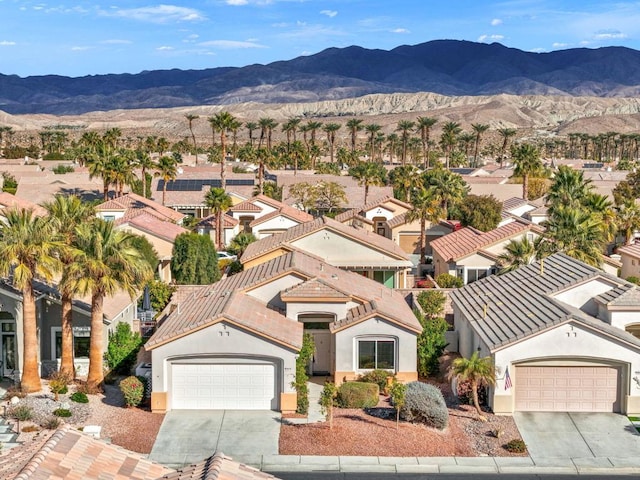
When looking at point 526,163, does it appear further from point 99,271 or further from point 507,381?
point 99,271

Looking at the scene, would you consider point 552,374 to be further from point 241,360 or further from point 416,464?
point 241,360

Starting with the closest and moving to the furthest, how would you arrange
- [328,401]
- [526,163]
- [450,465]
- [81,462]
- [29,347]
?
[81,462] → [450,465] → [328,401] → [29,347] → [526,163]

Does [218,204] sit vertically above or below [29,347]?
above

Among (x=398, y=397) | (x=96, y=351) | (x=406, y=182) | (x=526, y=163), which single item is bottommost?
(x=398, y=397)

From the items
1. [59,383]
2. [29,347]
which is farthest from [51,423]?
[29,347]

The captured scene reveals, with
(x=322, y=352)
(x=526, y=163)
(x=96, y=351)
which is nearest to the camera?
(x=96, y=351)

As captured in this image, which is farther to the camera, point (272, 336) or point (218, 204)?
point (218, 204)
